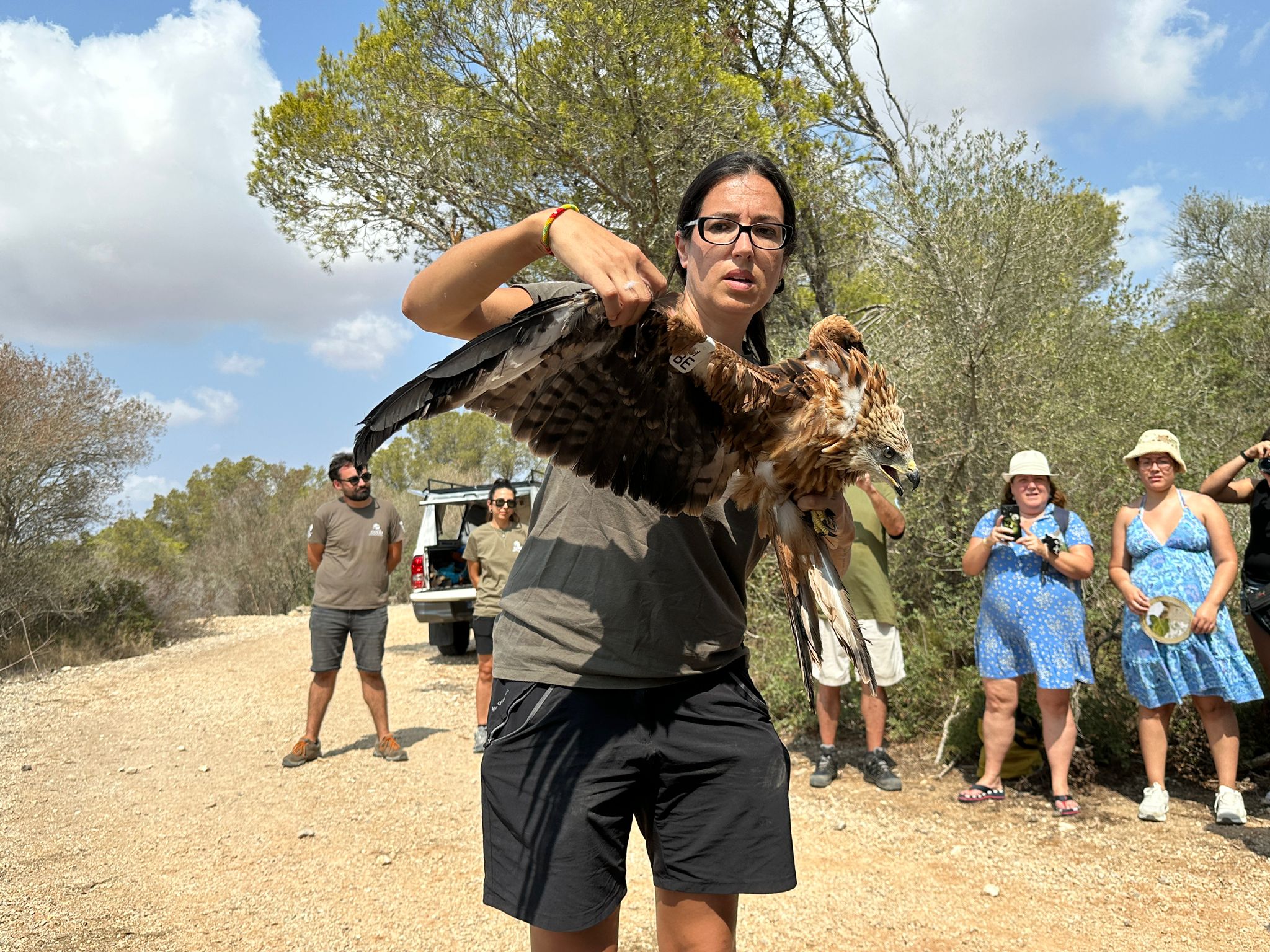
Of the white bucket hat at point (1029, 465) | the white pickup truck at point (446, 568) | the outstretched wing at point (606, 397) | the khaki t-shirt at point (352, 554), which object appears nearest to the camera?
the outstretched wing at point (606, 397)

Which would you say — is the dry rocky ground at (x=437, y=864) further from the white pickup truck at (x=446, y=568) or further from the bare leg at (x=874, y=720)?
the white pickup truck at (x=446, y=568)

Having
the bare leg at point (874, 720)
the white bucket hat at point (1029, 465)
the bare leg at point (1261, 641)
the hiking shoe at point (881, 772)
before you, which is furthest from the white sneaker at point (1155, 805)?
the white bucket hat at point (1029, 465)

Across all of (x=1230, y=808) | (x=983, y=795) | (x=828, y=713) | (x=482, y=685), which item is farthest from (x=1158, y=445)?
(x=482, y=685)

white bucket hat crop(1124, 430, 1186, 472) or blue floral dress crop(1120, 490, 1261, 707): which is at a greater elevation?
white bucket hat crop(1124, 430, 1186, 472)

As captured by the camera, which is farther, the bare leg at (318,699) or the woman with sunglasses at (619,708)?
the bare leg at (318,699)

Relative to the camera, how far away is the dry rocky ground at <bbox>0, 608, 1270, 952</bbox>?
4055mm

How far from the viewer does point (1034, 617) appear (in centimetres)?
554

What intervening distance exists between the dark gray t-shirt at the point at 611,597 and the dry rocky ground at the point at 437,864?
260cm

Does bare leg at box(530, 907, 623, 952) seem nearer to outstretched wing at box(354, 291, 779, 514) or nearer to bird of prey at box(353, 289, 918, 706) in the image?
bird of prey at box(353, 289, 918, 706)

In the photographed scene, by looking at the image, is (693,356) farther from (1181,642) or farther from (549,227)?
(1181,642)

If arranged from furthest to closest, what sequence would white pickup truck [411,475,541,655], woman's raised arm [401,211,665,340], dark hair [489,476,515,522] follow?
1. white pickup truck [411,475,541,655]
2. dark hair [489,476,515,522]
3. woman's raised arm [401,211,665,340]

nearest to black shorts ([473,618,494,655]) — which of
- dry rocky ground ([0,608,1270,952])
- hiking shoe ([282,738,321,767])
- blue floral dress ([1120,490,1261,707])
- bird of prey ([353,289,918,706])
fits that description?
dry rocky ground ([0,608,1270,952])

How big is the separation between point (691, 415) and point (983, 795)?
4.75m

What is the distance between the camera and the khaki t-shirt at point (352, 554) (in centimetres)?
725
